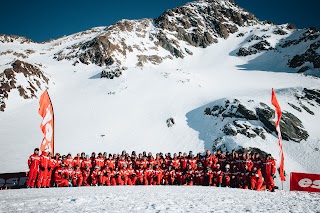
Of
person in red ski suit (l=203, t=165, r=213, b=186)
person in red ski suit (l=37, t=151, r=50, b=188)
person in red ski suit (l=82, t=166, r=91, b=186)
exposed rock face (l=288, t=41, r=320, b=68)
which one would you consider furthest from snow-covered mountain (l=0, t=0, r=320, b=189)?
person in red ski suit (l=203, t=165, r=213, b=186)

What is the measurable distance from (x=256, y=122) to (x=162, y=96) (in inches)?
693

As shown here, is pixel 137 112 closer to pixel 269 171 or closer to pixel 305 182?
pixel 269 171

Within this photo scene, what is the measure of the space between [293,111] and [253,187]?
2719 cm

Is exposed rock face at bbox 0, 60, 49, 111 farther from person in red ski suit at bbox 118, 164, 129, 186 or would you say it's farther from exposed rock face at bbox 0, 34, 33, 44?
exposed rock face at bbox 0, 34, 33, 44

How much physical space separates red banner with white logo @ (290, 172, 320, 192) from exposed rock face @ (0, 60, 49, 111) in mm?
42600

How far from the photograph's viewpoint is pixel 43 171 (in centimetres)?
1511

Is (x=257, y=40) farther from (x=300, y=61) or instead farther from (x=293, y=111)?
(x=293, y=111)

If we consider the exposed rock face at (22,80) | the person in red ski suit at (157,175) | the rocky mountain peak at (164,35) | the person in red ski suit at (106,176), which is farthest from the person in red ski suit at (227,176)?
the rocky mountain peak at (164,35)

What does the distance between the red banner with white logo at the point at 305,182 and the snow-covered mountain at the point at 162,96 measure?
13.5 meters

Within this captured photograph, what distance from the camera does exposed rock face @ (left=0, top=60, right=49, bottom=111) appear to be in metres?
46.7

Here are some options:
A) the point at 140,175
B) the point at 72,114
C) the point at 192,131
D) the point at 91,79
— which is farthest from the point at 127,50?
the point at 140,175

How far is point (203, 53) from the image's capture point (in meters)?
95.0

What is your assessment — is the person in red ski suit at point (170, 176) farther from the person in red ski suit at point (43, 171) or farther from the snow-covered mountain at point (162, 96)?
the snow-covered mountain at point (162, 96)

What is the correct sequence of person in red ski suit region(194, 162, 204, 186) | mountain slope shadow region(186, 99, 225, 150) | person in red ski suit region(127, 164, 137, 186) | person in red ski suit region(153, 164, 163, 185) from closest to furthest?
person in red ski suit region(127, 164, 137, 186), person in red ski suit region(194, 162, 204, 186), person in red ski suit region(153, 164, 163, 185), mountain slope shadow region(186, 99, 225, 150)
